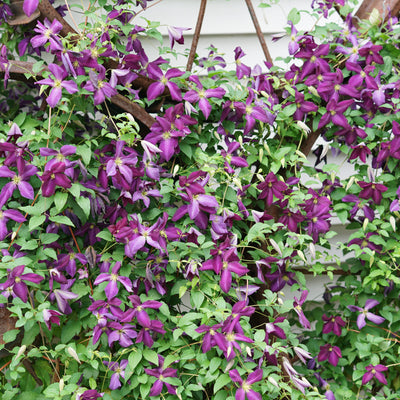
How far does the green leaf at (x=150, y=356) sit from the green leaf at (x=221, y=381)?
0.15 meters

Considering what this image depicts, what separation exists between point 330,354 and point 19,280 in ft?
3.19

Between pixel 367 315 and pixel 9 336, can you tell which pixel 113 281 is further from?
pixel 367 315

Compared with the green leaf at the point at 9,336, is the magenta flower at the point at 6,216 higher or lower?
higher

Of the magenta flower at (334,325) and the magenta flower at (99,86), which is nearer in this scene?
the magenta flower at (99,86)

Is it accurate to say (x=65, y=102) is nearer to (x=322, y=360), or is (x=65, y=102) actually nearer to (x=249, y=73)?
(x=249, y=73)

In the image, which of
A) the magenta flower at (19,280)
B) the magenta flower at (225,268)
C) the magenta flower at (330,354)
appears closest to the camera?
the magenta flower at (19,280)

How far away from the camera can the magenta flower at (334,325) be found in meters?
1.62

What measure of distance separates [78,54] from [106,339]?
70 centimetres

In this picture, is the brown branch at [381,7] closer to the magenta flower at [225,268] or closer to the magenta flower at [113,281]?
the magenta flower at [225,268]

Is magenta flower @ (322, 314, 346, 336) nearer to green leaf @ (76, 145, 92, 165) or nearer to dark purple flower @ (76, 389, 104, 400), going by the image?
dark purple flower @ (76, 389, 104, 400)

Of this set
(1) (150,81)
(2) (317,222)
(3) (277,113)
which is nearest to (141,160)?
(1) (150,81)

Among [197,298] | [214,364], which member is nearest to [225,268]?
[197,298]

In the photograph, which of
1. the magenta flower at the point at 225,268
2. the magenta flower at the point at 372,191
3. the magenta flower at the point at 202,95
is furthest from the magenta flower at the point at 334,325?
the magenta flower at the point at 202,95

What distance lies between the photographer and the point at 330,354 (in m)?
1.63
